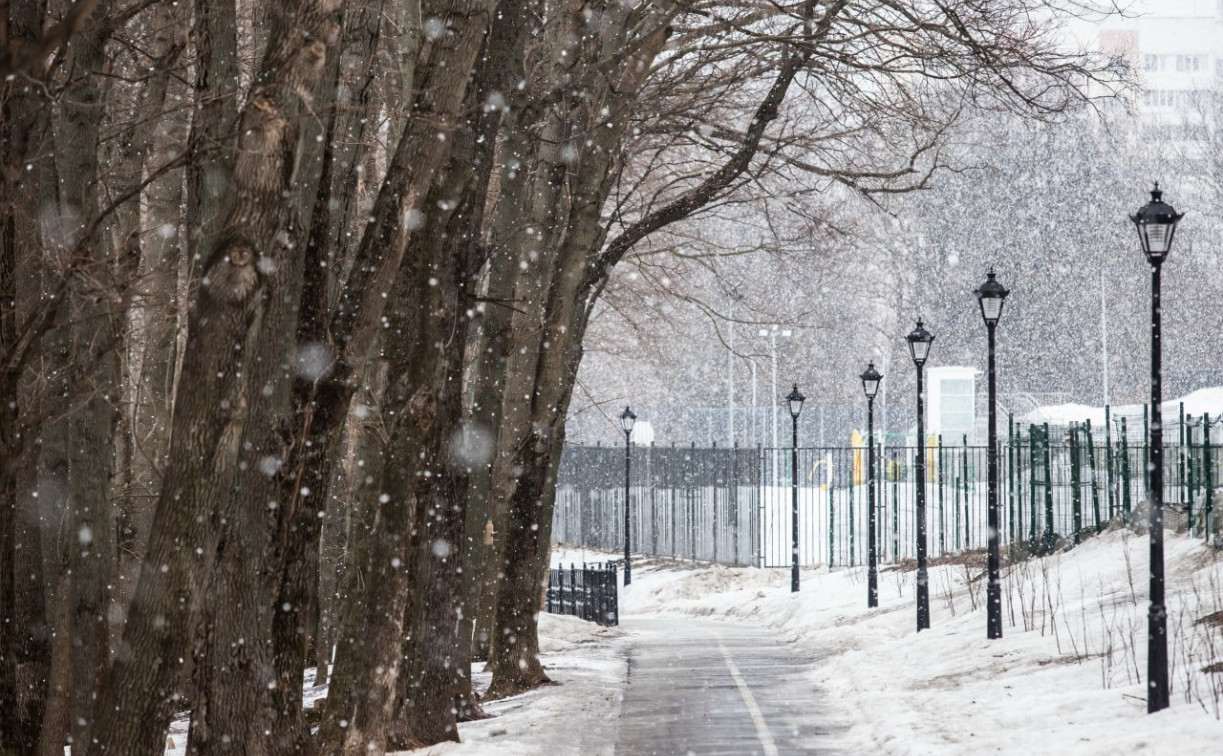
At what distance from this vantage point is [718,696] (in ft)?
50.9

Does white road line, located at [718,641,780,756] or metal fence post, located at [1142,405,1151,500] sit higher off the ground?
metal fence post, located at [1142,405,1151,500]

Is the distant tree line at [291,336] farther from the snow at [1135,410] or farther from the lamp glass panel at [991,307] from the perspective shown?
the snow at [1135,410]

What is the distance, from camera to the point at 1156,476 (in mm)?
11227

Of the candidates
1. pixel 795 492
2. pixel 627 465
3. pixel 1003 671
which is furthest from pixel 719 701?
pixel 627 465

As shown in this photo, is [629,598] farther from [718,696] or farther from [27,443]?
[27,443]

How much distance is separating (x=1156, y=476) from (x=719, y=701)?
18.7 ft

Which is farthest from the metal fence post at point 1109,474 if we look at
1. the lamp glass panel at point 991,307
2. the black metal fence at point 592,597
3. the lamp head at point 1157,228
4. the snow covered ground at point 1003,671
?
the lamp head at point 1157,228

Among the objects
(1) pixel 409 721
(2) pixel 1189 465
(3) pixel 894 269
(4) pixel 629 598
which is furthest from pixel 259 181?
(3) pixel 894 269

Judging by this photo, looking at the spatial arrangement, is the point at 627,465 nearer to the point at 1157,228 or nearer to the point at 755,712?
the point at 755,712

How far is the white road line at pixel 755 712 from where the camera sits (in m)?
11.9

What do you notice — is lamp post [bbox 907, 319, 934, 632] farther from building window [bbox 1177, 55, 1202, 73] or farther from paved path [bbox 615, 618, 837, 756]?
building window [bbox 1177, 55, 1202, 73]

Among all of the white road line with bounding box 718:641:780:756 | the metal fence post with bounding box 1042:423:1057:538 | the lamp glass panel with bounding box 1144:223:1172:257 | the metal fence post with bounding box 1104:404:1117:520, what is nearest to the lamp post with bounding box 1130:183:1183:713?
the lamp glass panel with bounding box 1144:223:1172:257

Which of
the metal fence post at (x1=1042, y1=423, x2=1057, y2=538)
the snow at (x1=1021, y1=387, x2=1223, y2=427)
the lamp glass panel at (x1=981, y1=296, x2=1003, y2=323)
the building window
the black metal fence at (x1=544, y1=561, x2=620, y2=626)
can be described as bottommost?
the black metal fence at (x1=544, y1=561, x2=620, y2=626)

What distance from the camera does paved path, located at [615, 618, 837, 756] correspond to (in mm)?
12102
